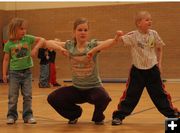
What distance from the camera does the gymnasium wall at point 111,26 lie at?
14.6 meters

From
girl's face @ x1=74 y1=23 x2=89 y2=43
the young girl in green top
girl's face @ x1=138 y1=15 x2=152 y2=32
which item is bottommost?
the young girl in green top

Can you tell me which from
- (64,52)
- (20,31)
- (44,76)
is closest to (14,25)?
(20,31)

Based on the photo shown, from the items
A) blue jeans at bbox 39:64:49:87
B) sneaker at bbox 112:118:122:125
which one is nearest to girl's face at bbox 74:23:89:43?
sneaker at bbox 112:118:122:125

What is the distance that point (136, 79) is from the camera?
547cm

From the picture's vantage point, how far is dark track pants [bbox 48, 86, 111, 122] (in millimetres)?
5488

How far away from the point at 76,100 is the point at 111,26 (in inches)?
394

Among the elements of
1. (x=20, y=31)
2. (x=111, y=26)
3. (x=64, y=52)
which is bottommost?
(x=64, y=52)

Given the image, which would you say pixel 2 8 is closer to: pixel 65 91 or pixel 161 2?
pixel 161 2

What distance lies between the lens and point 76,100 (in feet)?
18.3

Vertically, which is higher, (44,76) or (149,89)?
(149,89)

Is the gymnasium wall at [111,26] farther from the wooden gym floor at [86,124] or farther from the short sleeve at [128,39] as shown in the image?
the short sleeve at [128,39]

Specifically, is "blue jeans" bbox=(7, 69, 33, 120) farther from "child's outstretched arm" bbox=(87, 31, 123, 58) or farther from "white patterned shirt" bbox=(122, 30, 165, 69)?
"white patterned shirt" bbox=(122, 30, 165, 69)

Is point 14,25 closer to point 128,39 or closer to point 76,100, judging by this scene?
point 76,100

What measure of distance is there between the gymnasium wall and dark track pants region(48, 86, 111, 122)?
942 centimetres
